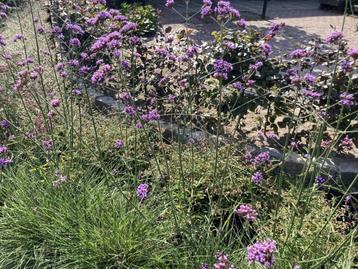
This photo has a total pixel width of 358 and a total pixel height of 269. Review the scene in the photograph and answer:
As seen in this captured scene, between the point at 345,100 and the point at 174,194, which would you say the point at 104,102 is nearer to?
the point at 174,194

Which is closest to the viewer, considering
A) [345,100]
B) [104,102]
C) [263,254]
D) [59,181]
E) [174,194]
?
[263,254]

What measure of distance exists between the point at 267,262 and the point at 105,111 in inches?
125

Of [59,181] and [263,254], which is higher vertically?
[263,254]

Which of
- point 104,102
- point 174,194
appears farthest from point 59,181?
point 104,102

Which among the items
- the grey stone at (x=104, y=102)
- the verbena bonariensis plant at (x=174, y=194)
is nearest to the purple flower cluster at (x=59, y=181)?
the verbena bonariensis plant at (x=174, y=194)

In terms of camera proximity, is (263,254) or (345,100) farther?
(345,100)

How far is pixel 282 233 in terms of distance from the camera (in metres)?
2.68

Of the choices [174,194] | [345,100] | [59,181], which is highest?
[345,100]

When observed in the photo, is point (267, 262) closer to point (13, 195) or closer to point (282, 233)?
point (282, 233)

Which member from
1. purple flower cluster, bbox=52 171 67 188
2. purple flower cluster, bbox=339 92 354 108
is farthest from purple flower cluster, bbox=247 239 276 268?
Result: purple flower cluster, bbox=52 171 67 188

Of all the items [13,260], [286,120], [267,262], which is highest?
[267,262]

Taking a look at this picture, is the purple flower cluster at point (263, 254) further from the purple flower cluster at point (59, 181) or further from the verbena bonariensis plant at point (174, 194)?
the purple flower cluster at point (59, 181)

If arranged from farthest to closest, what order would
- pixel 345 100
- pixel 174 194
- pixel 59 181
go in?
pixel 174 194, pixel 59 181, pixel 345 100

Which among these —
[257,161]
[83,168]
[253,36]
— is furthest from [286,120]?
[83,168]
